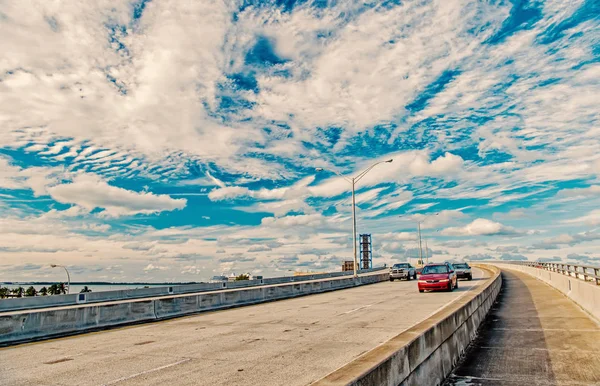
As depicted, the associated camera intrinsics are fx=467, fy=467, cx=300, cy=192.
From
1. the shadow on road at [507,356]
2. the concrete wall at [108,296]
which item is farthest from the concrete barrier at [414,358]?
the concrete wall at [108,296]

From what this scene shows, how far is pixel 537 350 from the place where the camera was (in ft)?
34.1

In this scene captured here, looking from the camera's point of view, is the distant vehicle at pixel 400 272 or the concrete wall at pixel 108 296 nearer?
the concrete wall at pixel 108 296

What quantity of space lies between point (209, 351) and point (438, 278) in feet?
60.9

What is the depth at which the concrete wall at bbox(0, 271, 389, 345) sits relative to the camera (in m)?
12.8

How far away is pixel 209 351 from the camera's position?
409 inches

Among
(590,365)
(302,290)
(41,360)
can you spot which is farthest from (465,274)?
(41,360)

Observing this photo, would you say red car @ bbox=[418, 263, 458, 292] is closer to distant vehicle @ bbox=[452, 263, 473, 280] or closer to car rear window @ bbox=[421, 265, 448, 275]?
car rear window @ bbox=[421, 265, 448, 275]

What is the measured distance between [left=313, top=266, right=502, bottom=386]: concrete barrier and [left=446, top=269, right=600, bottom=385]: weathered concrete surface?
1.36 ft

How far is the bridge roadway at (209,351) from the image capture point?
806 centimetres

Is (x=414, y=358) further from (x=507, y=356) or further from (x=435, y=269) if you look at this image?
(x=435, y=269)

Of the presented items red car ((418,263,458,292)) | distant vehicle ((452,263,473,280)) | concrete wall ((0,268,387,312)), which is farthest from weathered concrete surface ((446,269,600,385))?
distant vehicle ((452,263,473,280))

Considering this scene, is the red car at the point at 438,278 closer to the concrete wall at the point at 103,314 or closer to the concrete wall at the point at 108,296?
the concrete wall at the point at 103,314

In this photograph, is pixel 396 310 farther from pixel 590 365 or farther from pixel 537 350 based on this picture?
pixel 590 365

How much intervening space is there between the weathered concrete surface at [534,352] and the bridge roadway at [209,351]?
7.27 feet
